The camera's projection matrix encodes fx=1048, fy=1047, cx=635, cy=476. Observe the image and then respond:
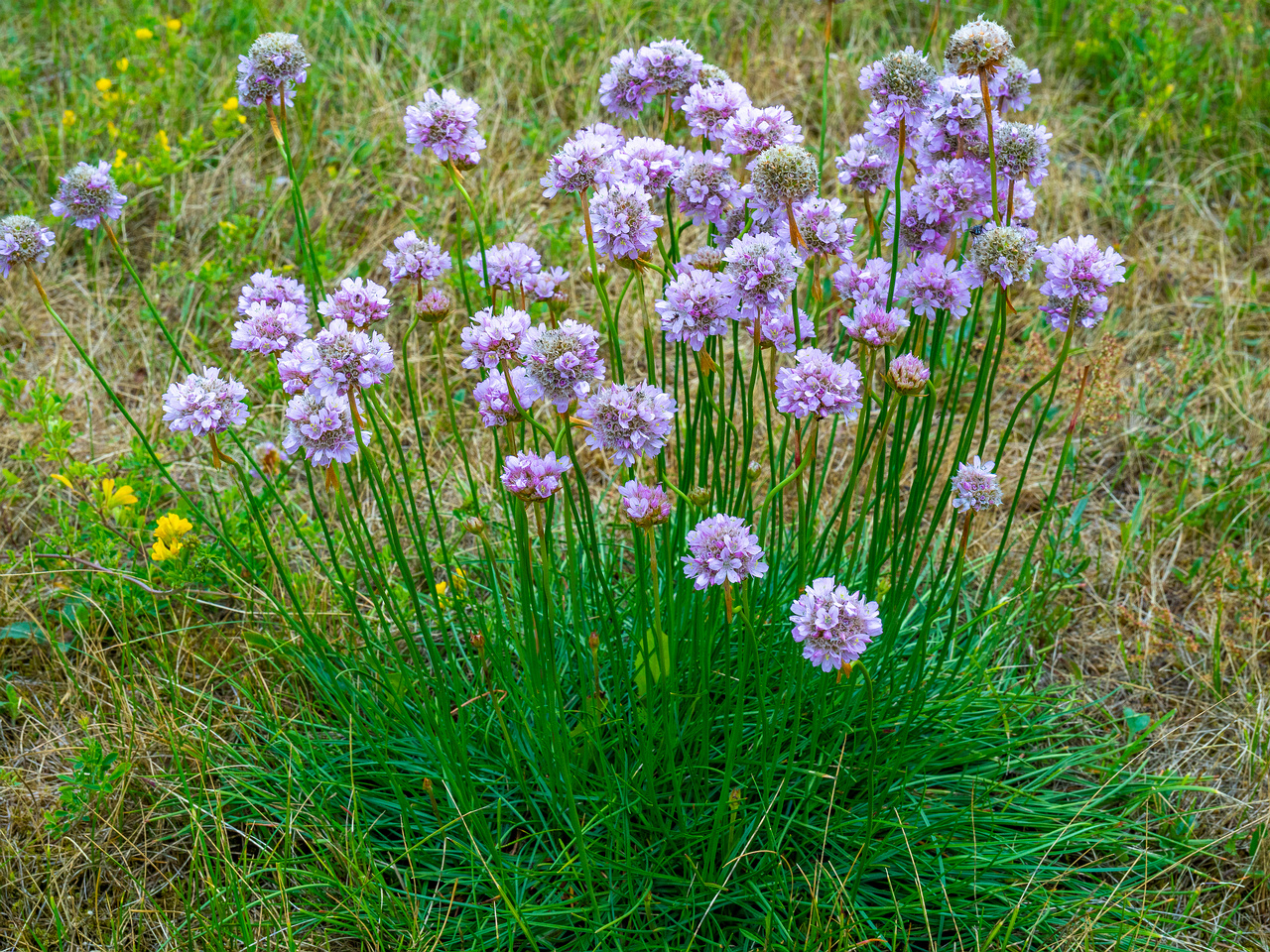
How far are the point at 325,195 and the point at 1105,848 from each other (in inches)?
160

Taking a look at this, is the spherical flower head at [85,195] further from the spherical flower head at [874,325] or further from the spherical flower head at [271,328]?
the spherical flower head at [874,325]

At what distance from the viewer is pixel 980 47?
188cm

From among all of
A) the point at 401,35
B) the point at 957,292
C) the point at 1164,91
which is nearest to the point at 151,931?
the point at 957,292

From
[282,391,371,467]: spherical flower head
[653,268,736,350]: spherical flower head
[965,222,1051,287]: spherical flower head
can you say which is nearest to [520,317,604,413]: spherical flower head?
[653,268,736,350]: spherical flower head

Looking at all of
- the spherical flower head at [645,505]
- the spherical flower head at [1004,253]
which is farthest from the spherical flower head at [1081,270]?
the spherical flower head at [645,505]

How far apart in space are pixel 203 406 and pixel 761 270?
1.10 meters

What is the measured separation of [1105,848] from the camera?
268 cm

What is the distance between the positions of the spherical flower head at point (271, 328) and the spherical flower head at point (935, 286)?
1207 mm

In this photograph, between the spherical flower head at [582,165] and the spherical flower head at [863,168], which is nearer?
the spherical flower head at [582,165]

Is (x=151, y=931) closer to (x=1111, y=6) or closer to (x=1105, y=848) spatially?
(x=1105, y=848)

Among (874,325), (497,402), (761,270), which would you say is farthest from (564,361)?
(874,325)

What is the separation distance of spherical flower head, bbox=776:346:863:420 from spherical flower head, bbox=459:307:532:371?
1.58 ft

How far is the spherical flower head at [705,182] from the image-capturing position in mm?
2094

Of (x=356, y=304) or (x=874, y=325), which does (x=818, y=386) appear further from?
(x=356, y=304)
